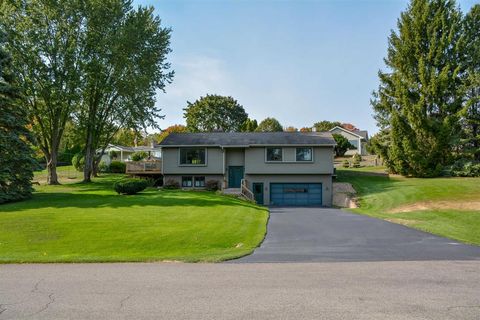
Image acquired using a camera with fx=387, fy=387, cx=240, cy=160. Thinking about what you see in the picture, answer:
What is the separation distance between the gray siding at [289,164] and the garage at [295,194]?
145 cm

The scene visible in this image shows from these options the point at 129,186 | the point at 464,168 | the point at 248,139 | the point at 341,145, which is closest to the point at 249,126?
the point at 341,145

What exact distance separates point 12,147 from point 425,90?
35520 millimetres

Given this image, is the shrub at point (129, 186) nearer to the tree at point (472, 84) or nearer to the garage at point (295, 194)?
the garage at point (295, 194)

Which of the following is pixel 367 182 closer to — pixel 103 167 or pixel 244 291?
pixel 244 291

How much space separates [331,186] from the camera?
115 feet

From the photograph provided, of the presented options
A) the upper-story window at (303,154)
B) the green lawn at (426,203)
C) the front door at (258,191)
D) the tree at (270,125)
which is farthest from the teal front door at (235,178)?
the tree at (270,125)

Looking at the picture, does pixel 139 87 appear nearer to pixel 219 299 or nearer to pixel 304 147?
pixel 304 147

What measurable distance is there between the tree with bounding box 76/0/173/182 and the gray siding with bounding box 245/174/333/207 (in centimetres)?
1369

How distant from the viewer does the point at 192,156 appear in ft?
120

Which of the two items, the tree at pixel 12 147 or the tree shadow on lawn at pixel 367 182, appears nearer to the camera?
the tree at pixel 12 147

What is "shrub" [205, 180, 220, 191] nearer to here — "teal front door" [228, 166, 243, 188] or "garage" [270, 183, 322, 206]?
"teal front door" [228, 166, 243, 188]

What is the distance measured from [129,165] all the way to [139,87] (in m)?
7.95

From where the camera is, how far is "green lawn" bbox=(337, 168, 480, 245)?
17.8 meters

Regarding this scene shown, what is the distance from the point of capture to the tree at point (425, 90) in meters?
36.9
